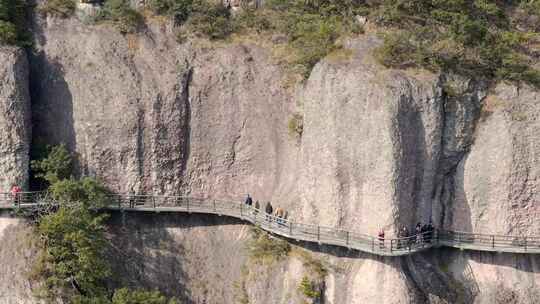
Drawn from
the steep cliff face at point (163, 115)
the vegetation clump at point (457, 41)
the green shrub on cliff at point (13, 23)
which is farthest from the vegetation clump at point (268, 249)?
the green shrub on cliff at point (13, 23)

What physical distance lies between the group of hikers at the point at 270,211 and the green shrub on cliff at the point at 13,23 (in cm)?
1368

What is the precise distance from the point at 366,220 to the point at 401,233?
166cm

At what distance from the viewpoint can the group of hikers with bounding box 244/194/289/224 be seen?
3699 centimetres

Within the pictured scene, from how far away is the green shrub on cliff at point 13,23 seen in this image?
3778 centimetres

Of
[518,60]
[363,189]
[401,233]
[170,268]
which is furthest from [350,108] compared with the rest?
[170,268]

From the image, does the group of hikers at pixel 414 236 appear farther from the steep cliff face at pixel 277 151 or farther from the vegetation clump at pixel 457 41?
the vegetation clump at pixel 457 41

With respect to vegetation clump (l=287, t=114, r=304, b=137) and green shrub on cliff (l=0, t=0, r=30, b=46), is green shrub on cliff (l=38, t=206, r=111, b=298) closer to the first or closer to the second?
green shrub on cliff (l=0, t=0, r=30, b=46)

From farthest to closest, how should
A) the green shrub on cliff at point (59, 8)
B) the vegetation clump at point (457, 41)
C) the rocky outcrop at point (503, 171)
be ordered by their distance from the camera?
the green shrub on cliff at point (59, 8) < the vegetation clump at point (457, 41) < the rocky outcrop at point (503, 171)

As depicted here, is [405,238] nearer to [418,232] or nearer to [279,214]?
[418,232]

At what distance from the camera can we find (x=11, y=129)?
36656 mm

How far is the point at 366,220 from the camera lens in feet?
115

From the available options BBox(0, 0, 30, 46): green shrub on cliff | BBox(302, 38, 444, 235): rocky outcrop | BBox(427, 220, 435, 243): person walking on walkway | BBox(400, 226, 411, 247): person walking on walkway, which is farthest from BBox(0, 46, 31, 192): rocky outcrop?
BBox(427, 220, 435, 243): person walking on walkway

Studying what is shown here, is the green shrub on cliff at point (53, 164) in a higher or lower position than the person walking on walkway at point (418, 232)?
higher

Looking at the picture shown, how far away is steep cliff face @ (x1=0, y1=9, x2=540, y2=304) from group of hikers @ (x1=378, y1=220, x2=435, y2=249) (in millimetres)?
375
